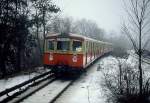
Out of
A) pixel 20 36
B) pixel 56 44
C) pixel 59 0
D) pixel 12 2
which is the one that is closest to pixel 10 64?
pixel 20 36

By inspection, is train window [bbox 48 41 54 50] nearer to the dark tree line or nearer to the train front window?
the train front window

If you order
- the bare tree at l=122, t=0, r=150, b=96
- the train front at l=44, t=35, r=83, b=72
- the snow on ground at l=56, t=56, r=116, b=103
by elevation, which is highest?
the bare tree at l=122, t=0, r=150, b=96

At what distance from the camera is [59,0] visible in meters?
34.8

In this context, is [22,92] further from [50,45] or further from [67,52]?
[50,45]

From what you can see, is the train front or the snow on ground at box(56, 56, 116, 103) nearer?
the snow on ground at box(56, 56, 116, 103)

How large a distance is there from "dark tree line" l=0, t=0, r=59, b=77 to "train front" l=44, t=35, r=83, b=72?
5683mm

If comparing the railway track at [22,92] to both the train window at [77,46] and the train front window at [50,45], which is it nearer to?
the train window at [77,46]

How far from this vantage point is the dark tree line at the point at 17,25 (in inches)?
903

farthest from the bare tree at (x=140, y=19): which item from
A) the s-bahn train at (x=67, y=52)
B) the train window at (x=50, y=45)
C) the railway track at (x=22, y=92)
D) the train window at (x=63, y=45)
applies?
the train window at (x=50, y=45)

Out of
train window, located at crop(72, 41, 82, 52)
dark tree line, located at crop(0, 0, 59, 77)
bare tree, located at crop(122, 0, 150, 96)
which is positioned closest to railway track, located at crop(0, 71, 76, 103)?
train window, located at crop(72, 41, 82, 52)

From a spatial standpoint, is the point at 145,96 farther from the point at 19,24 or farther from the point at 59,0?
the point at 59,0

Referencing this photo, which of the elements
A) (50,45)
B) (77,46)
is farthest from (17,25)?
(77,46)

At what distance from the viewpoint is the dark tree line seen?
903 inches

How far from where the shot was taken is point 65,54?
17438 millimetres
